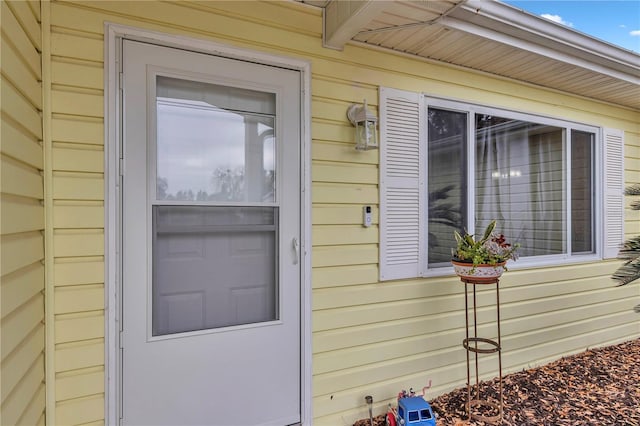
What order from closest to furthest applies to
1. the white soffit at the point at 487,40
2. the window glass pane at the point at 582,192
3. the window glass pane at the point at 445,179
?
1. the white soffit at the point at 487,40
2. the window glass pane at the point at 445,179
3. the window glass pane at the point at 582,192

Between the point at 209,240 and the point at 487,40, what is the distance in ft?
7.22

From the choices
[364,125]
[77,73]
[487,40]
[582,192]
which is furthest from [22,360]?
[582,192]

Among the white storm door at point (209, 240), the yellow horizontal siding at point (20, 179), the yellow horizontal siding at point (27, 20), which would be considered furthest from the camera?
the white storm door at point (209, 240)

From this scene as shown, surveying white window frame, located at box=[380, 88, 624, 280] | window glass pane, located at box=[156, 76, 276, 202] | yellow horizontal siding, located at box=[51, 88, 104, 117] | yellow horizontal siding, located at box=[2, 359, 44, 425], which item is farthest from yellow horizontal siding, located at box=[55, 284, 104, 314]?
white window frame, located at box=[380, 88, 624, 280]

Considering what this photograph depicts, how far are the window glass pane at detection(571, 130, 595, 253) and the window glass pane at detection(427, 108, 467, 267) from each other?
1.48 meters

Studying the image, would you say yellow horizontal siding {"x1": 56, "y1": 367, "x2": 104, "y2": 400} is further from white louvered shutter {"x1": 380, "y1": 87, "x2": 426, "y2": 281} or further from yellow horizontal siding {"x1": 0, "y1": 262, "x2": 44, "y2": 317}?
white louvered shutter {"x1": 380, "y1": 87, "x2": 426, "y2": 281}

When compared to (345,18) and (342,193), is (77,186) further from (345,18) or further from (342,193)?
(345,18)

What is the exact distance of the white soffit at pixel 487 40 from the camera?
2.06 meters

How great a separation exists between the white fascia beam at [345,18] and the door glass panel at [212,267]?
3.70 feet

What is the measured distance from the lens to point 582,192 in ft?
11.6

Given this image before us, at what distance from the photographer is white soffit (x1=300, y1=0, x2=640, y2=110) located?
206cm

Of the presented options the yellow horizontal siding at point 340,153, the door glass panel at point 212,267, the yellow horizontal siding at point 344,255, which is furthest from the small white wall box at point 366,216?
the door glass panel at point 212,267

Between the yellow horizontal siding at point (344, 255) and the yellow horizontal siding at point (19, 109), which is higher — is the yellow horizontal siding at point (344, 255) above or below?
below

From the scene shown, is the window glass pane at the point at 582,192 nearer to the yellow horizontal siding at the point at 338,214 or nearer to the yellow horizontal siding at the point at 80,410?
the yellow horizontal siding at the point at 338,214
